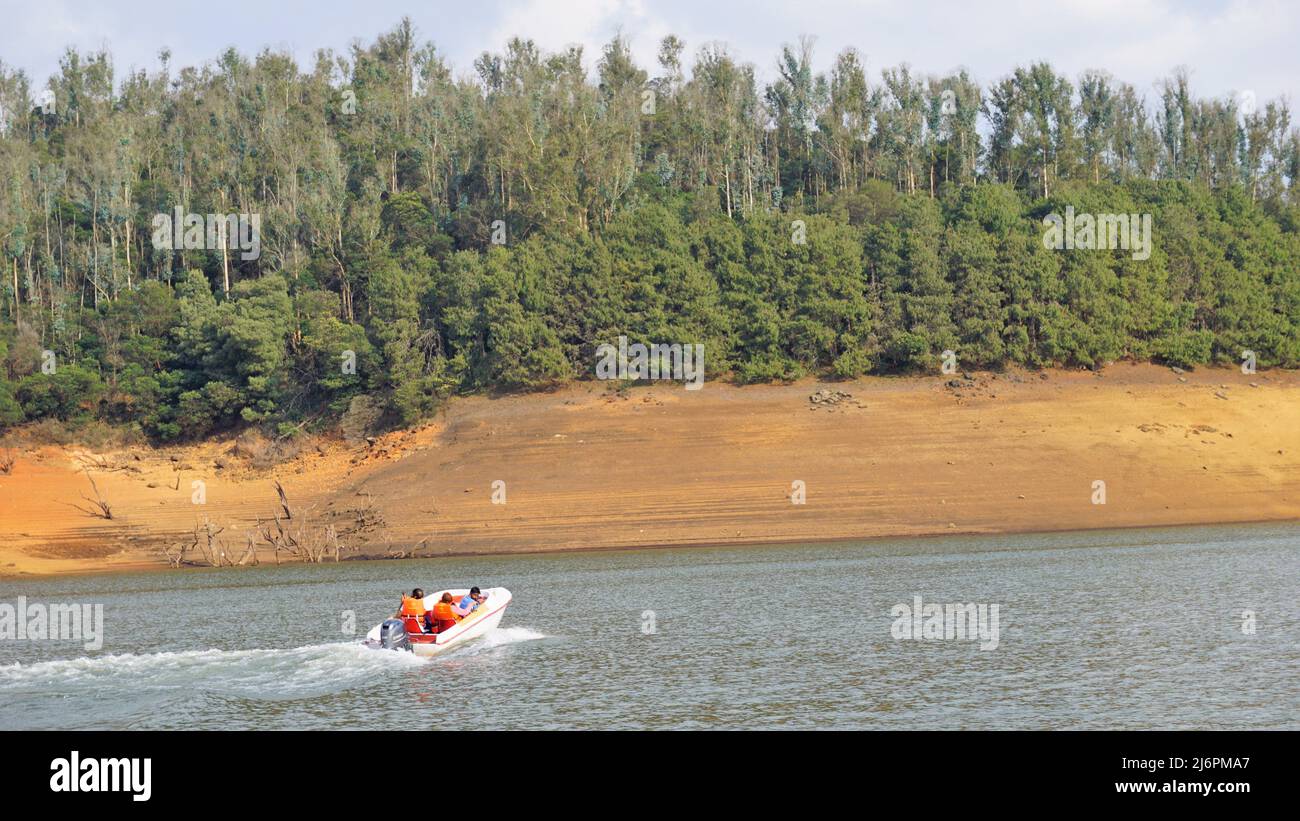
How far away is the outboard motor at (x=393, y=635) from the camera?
2823cm

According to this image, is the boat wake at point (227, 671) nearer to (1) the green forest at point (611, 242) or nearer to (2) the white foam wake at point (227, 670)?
(2) the white foam wake at point (227, 670)

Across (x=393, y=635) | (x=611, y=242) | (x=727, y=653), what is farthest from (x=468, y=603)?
(x=611, y=242)

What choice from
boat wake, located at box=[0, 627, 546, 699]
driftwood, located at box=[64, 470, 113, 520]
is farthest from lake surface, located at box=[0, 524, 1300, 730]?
driftwood, located at box=[64, 470, 113, 520]

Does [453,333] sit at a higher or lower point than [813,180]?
lower

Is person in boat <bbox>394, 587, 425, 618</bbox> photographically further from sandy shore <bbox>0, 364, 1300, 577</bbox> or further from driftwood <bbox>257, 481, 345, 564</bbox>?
driftwood <bbox>257, 481, 345, 564</bbox>

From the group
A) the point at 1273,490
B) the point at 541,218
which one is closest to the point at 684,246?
the point at 541,218

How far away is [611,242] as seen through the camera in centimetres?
7038

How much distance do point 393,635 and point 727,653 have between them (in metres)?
7.54

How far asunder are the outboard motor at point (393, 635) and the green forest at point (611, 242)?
36018 millimetres

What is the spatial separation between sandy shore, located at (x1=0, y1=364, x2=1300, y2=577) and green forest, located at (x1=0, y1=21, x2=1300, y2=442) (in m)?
2.80

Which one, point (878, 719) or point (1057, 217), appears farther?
point (1057, 217)
